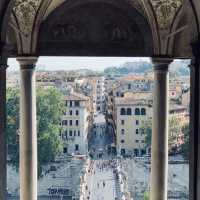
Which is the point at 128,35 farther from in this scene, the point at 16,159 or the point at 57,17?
the point at 16,159

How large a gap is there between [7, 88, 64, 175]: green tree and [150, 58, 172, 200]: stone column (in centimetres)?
2176

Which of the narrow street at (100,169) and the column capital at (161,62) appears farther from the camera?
the narrow street at (100,169)

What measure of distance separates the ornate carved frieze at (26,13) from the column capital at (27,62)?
77 centimetres

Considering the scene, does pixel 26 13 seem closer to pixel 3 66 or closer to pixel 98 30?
pixel 98 30

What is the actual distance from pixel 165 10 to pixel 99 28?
6.11 feet

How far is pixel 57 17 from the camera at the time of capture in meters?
14.2

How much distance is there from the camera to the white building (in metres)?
48.6

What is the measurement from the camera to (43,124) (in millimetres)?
36125

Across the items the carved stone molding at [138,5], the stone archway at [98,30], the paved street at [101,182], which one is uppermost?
the carved stone molding at [138,5]

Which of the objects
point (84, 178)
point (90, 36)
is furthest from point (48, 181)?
point (90, 36)

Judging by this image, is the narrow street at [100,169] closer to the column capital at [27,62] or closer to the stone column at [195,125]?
the column capital at [27,62]

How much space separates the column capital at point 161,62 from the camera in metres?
13.3

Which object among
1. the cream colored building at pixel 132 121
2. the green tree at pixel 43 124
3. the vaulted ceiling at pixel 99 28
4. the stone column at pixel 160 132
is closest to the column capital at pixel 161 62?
the stone column at pixel 160 132

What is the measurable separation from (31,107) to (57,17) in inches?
103
